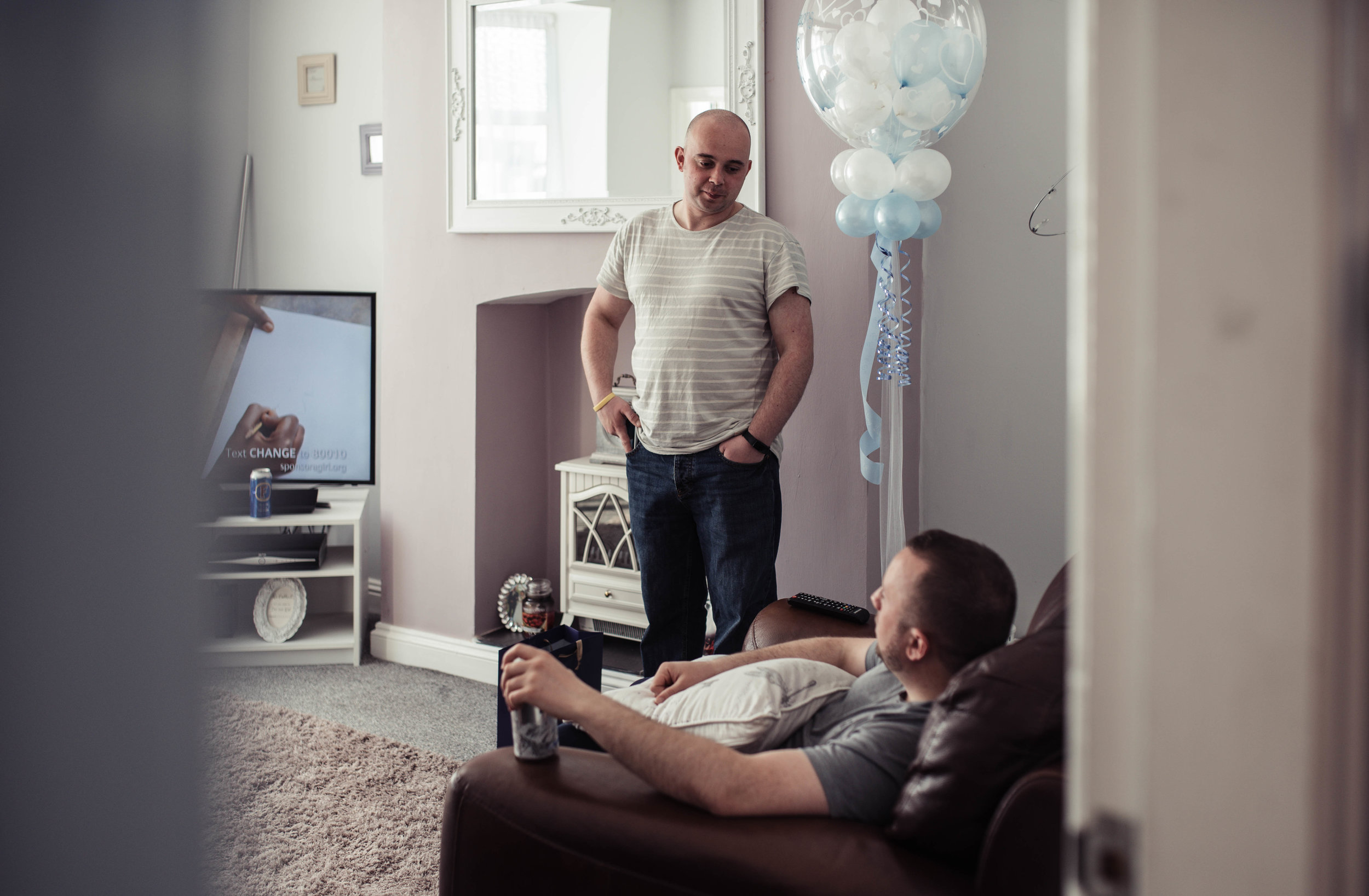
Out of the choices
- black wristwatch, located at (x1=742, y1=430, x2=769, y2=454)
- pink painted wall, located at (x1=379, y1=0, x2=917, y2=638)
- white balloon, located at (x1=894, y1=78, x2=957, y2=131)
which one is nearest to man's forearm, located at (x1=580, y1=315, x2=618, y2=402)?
black wristwatch, located at (x1=742, y1=430, x2=769, y2=454)

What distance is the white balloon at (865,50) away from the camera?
2.04 metres

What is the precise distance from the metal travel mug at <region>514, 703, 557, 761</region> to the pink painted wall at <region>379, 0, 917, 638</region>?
1523mm

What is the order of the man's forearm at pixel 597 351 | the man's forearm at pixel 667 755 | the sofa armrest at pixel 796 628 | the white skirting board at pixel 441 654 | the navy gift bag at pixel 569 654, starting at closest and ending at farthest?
the man's forearm at pixel 667 755 < the navy gift bag at pixel 569 654 < the sofa armrest at pixel 796 628 < the man's forearm at pixel 597 351 < the white skirting board at pixel 441 654

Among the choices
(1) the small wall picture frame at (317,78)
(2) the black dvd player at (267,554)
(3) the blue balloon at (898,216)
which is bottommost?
(2) the black dvd player at (267,554)

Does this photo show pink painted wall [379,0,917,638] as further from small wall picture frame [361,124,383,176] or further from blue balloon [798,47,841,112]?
small wall picture frame [361,124,383,176]

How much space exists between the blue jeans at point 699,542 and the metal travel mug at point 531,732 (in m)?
0.98

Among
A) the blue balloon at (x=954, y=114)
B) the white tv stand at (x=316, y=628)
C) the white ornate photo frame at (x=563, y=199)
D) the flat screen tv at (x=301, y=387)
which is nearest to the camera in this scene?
the blue balloon at (x=954, y=114)

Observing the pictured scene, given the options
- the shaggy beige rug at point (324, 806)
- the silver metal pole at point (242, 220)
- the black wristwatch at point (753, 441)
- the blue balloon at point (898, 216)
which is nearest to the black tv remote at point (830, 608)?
the black wristwatch at point (753, 441)

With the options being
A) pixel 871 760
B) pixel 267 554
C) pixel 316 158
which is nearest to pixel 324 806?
pixel 267 554

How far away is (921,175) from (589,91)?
4.06 feet

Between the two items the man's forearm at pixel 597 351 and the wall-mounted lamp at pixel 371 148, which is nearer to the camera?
the man's forearm at pixel 597 351

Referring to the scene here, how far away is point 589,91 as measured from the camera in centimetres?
288

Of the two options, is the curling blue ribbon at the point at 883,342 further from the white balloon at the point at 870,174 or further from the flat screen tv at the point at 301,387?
the flat screen tv at the point at 301,387

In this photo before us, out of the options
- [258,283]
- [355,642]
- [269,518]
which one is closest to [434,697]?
[355,642]
